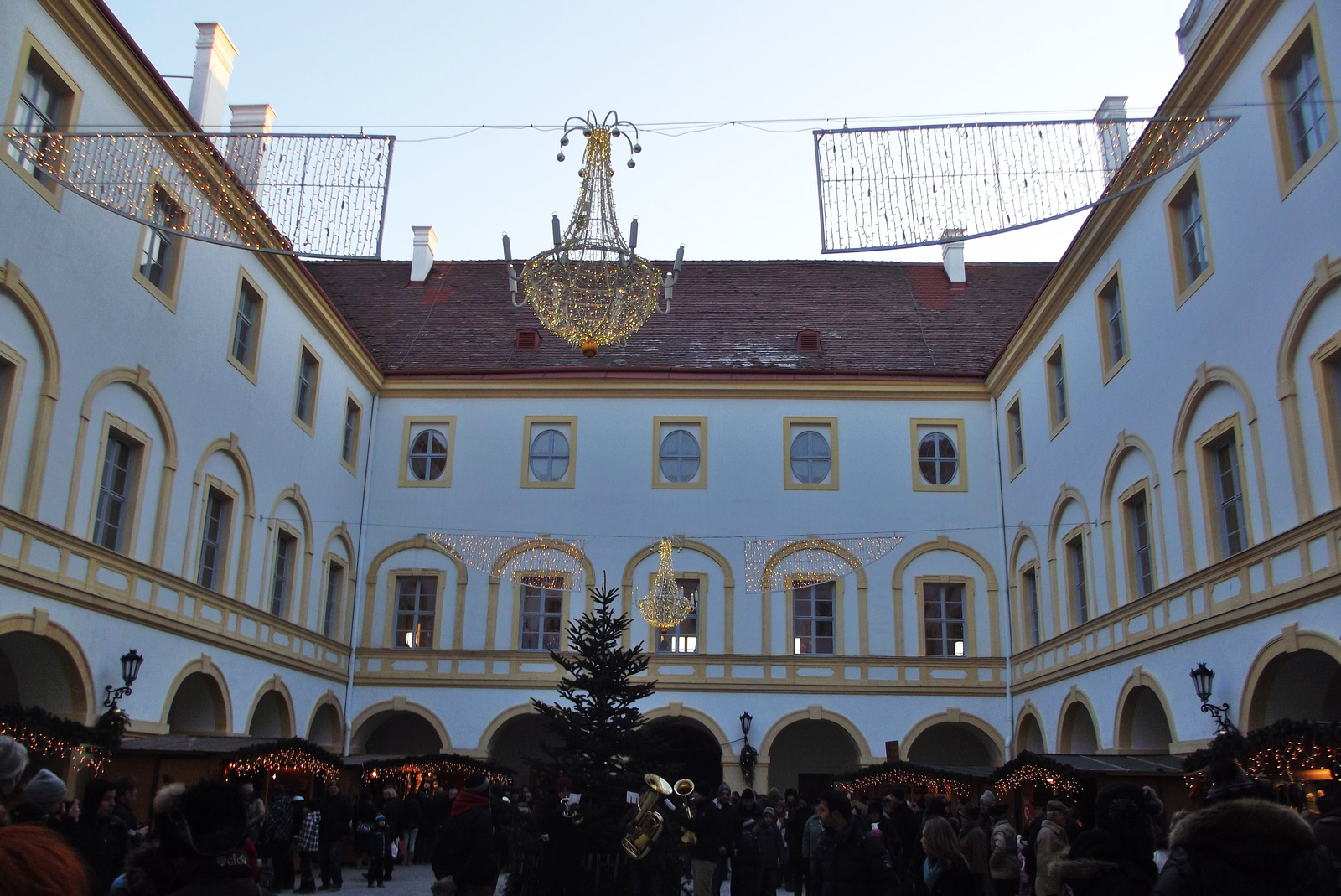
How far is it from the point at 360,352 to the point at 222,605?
8.65 m

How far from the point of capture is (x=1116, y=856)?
15.9 feet

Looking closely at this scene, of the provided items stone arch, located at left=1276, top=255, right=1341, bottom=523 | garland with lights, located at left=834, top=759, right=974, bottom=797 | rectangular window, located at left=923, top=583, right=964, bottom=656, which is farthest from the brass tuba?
rectangular window, located at left=923, top=583, right=964, bottom=656

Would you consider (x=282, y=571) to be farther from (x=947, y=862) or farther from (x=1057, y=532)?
(x=947, y=862)

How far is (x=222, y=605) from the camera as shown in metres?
21.8

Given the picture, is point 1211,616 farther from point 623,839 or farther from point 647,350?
point 647,350

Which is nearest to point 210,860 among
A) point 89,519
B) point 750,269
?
point 89,519

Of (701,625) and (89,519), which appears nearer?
(89,519)

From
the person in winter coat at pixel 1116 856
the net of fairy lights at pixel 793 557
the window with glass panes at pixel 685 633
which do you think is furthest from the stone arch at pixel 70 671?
the net of fairy lights at pixel 793 557

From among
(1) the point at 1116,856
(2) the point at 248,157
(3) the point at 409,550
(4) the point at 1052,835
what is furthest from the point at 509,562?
(1) the point at 1116,856

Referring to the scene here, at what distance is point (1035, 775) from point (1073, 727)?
4.48 m

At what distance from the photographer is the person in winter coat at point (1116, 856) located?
15.6ft

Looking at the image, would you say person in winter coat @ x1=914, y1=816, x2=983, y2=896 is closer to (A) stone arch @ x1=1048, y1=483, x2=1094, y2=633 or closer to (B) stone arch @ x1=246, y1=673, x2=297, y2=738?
(A) stone arch @ x1=1048, y1=483, x2=1094, y2=633

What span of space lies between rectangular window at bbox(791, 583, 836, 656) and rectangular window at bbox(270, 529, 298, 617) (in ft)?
37.9

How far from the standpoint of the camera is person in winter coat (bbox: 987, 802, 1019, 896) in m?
11.6
